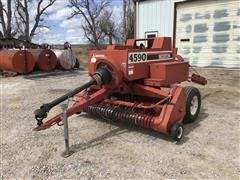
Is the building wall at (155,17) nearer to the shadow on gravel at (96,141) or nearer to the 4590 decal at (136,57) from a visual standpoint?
the 4590 decal at (136,57)

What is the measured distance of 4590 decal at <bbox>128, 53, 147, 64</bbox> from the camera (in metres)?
4.37

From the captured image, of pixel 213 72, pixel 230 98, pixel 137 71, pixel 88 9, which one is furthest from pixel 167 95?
pixel 88 9

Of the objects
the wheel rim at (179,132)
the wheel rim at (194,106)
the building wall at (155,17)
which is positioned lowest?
the wheel rim at (179,132)

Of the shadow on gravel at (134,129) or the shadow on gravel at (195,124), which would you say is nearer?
the shadow on gravel at (134,129)

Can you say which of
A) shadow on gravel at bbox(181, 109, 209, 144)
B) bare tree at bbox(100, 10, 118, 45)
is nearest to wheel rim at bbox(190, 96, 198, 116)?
shadow on gravel at bbox(181, 109, 209, 144)

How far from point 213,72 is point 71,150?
780 centimetres

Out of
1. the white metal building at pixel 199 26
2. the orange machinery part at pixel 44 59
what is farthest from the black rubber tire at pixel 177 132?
the orange machinery part at pixel 44 59

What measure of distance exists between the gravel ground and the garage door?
557 centimetres

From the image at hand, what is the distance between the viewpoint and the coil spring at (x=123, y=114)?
4.27m

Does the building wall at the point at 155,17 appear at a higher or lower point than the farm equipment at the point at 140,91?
higher

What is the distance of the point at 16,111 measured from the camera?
6.08 meters

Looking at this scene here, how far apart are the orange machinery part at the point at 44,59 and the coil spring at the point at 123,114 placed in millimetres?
8658

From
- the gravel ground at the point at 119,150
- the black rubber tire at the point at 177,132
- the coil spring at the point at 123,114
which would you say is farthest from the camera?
the coil spring at the point at 123,114

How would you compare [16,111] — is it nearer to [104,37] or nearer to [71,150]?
[71,150]
